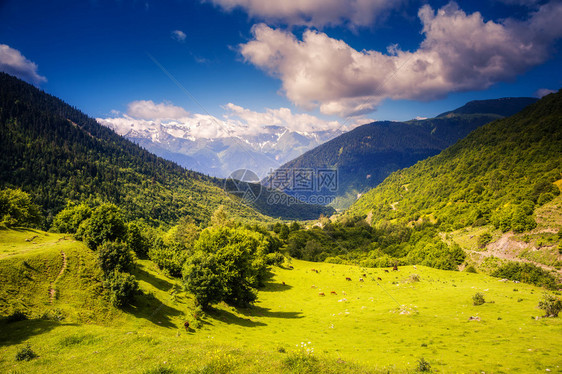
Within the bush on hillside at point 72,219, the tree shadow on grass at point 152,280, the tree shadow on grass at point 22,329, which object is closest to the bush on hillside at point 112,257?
the tree shadow on grass at point 152,280

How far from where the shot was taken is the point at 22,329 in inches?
736

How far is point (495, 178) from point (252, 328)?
5150 inches

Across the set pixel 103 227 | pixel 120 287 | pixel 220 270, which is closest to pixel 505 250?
pixel 220 270

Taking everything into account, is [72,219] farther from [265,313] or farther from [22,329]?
[265,313]

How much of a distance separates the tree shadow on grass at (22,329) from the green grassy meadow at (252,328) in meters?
0.07

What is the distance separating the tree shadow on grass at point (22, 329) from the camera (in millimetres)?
17250

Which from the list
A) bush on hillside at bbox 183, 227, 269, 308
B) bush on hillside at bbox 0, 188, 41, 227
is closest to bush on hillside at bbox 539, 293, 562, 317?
bush on hillside at bbox 183, 227, 269, 308

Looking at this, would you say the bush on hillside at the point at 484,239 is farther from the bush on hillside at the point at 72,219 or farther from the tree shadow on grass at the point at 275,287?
the bush on hillside at the point at 72,219

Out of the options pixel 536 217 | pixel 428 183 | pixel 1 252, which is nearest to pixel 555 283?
pixel 536 217

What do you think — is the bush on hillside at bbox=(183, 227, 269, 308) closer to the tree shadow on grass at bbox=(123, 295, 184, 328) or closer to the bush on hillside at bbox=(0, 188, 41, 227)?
the tree shadow on grass at bbox=(123, 295, 184, 328)

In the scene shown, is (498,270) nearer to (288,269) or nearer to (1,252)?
(288,269)

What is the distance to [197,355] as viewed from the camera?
16.0 metres

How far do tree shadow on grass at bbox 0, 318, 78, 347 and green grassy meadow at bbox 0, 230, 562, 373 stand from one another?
0.07 metres

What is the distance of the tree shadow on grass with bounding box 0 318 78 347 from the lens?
56.6 ft
